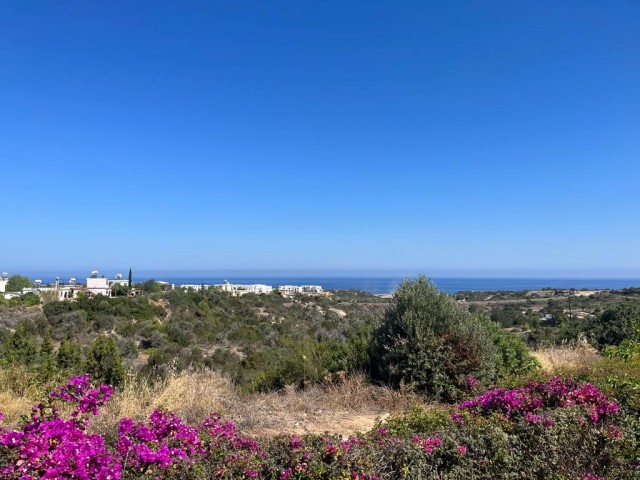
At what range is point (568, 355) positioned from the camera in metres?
10.4

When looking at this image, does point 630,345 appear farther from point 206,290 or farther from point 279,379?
point 206,290

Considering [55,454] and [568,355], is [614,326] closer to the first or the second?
Answer: [568,355]

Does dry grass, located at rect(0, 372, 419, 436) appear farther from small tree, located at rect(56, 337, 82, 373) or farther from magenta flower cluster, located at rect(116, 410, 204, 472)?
small tree, located at rect(56, 337, 82, 373)

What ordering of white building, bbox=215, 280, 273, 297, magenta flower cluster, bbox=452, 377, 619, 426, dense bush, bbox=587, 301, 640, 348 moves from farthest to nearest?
white building, bbox=215, 280, 273, 297 → dense bush, bbox=587, 301, 640, 348 → magenta flower cluster, bbox=452, 377, 619, 426

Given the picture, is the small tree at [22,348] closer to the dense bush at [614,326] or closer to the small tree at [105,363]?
the small tree at [105,363]

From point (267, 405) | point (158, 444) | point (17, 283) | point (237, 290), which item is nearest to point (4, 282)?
point (17, 283)

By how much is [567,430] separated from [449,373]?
3.51 m

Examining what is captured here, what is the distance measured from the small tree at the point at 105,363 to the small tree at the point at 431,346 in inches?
430

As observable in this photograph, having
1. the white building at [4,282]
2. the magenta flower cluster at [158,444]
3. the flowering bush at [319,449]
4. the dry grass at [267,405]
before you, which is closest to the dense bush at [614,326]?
the dry grass at [267,405]

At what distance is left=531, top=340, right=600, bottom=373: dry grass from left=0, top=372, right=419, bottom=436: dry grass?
475cm

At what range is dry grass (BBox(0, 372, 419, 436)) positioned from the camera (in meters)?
5.21

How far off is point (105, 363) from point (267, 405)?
1256 centimetres

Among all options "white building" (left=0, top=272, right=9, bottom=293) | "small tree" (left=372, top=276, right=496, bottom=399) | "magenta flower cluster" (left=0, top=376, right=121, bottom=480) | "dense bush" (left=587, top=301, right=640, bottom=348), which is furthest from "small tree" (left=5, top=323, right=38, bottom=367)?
"white building" (left=0, top=272, right=9, bottom=293)

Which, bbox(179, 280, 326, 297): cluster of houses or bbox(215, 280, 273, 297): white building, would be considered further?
bbox(179, 280, 326, 297): cluster of houses
